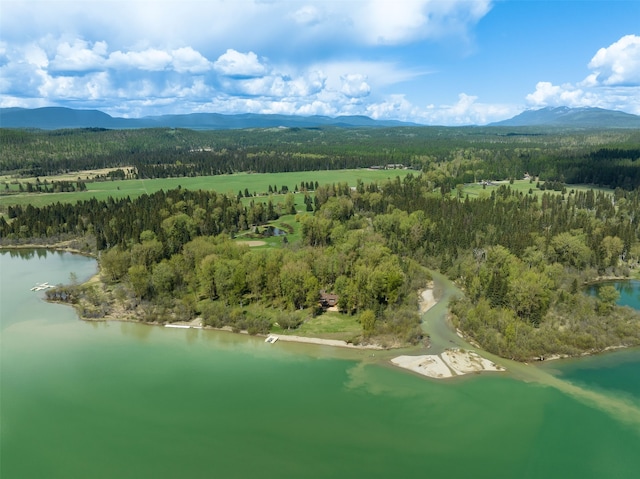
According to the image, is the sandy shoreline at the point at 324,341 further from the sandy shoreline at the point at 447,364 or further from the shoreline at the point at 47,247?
the shoreline at the point at 47,247

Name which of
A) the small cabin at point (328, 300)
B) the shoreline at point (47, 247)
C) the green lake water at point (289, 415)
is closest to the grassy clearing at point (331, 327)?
the small cabin at point (328, 300)

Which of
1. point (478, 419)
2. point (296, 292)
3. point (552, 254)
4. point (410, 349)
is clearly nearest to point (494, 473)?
point (478, 419)

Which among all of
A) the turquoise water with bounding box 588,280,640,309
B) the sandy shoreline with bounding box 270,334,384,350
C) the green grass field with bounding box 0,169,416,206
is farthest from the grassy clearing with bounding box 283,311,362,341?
the green grass field with bounding box 0,169,416,206

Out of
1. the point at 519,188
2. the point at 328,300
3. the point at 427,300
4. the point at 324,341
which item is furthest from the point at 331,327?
the point at 519,188

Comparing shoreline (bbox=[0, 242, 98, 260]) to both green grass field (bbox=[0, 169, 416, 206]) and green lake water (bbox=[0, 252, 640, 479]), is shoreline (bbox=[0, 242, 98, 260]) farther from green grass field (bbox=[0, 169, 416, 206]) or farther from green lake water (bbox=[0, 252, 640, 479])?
green lake water (bbox=[0, 252, 640, 479])

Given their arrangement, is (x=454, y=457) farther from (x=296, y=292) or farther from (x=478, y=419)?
(x=296, y=292)
